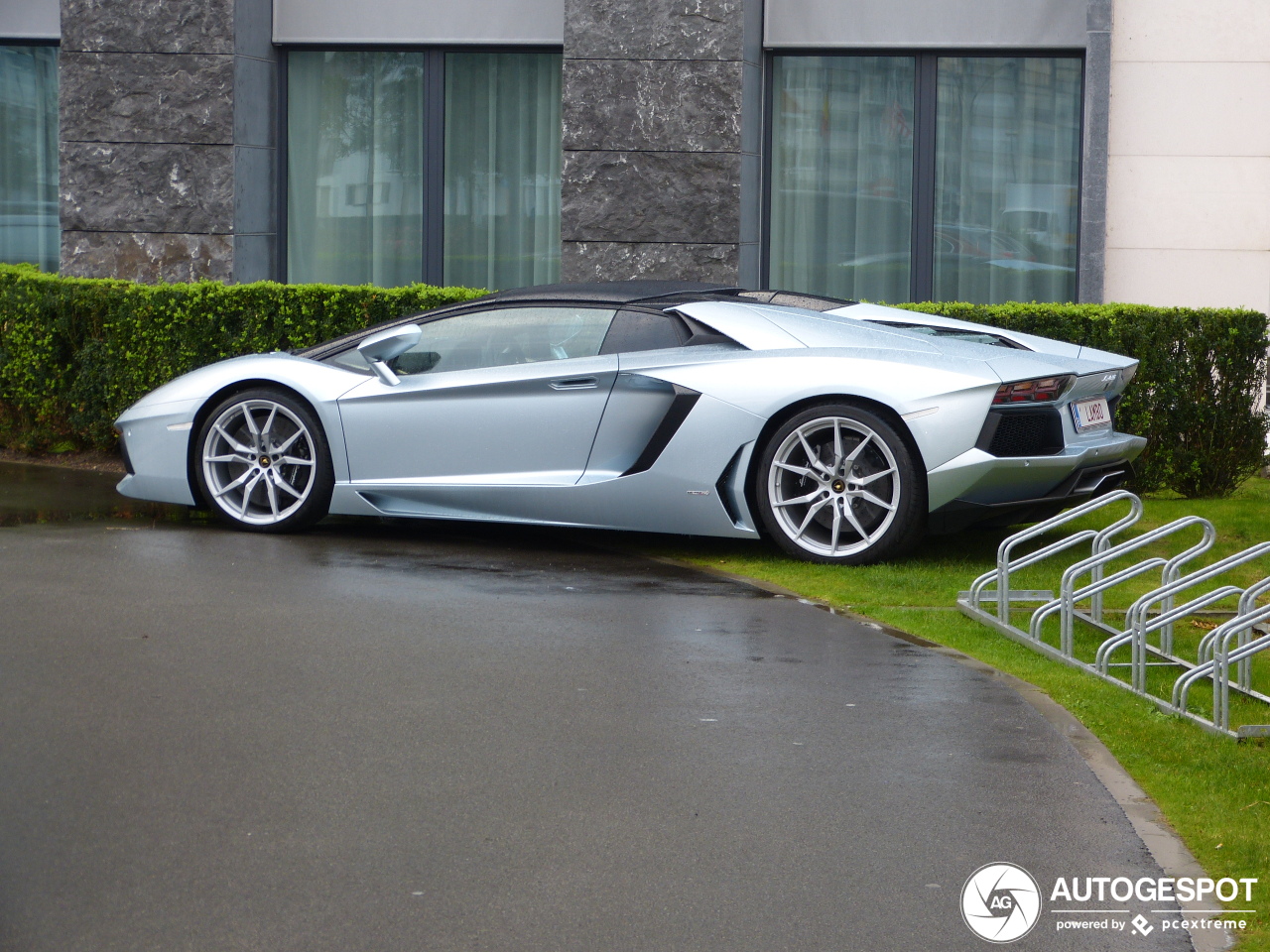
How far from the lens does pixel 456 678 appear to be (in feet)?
19.8

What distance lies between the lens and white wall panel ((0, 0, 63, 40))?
51.7 ft

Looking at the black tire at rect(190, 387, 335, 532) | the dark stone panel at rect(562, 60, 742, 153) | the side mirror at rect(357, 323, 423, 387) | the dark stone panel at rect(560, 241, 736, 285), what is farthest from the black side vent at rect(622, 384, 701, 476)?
the dark stone panel at rect(562, 60, 742, 153)

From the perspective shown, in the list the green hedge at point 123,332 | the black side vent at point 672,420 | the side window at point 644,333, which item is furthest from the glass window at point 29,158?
the black side vent at point 672,420

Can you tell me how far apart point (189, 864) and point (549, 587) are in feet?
12.5

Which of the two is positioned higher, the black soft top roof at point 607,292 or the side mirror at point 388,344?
the black soft top roof at point 607,292

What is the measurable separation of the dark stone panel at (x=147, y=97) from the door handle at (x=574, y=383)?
23.1 feet

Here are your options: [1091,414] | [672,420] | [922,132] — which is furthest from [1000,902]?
[922,132]

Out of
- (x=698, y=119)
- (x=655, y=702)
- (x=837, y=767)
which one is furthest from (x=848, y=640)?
(x=698, y=119)

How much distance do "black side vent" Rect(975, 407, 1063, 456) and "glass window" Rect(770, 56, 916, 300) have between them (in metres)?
6.74

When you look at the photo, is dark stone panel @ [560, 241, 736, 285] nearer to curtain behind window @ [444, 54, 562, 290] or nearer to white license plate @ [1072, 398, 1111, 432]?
curtain behind window @ [444, 54, 562, 290]

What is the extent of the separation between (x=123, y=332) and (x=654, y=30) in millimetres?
4781

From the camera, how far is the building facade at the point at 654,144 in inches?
546

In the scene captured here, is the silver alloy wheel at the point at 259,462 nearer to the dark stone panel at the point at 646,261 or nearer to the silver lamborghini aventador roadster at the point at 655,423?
the silver lamborghini aventador roadster at the point at 655,423

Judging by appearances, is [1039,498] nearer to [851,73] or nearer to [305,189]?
[851,73]
